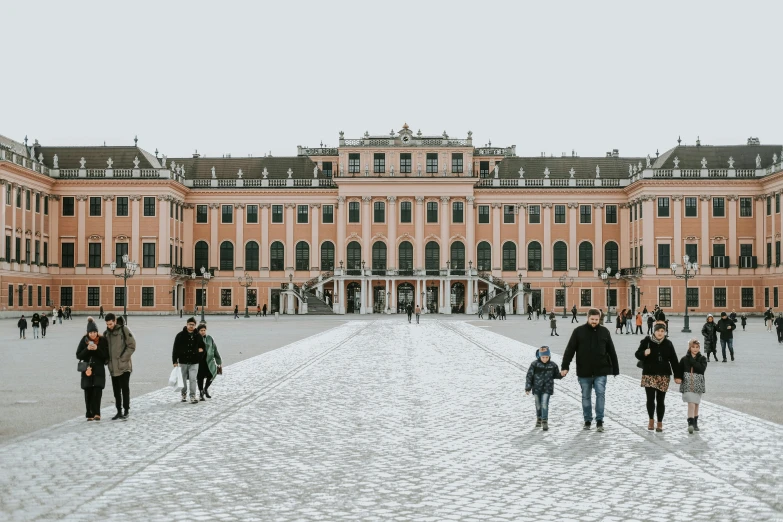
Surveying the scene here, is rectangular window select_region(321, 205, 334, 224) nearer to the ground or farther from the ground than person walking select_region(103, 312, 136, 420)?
farther from the ground

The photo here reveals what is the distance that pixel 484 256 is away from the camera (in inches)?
3314

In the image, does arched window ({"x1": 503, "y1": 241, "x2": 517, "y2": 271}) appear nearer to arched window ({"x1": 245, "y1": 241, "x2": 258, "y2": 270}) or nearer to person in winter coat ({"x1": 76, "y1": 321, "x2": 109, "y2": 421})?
arched window ({"x1": 245, "y1": 241, "x2": 258, "y2": 270})

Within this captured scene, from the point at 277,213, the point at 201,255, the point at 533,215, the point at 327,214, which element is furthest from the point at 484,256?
the point at 201,255

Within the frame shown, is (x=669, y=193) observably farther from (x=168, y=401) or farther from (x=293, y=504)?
(x=293, y=504)

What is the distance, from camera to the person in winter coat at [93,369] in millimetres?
13547

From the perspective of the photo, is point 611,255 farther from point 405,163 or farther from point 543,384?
point 543,384

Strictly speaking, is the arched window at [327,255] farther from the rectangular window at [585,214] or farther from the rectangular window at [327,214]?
the rectangular window at [585,214]

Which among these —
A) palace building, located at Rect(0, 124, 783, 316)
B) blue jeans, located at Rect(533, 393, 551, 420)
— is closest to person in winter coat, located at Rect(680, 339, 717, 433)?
blue jeans, located at Rect(533, 393, 551, 420)

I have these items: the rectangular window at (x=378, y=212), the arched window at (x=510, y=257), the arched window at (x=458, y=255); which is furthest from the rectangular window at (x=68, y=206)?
the arched window at (x=510, y=257)

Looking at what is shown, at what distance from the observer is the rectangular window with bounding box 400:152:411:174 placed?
83438 millimetres

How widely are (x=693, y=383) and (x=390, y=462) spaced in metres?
4.60

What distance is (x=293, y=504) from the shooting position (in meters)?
8.45

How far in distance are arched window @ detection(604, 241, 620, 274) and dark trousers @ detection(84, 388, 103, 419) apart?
7366cm

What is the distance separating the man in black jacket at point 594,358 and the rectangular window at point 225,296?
73.1 m
